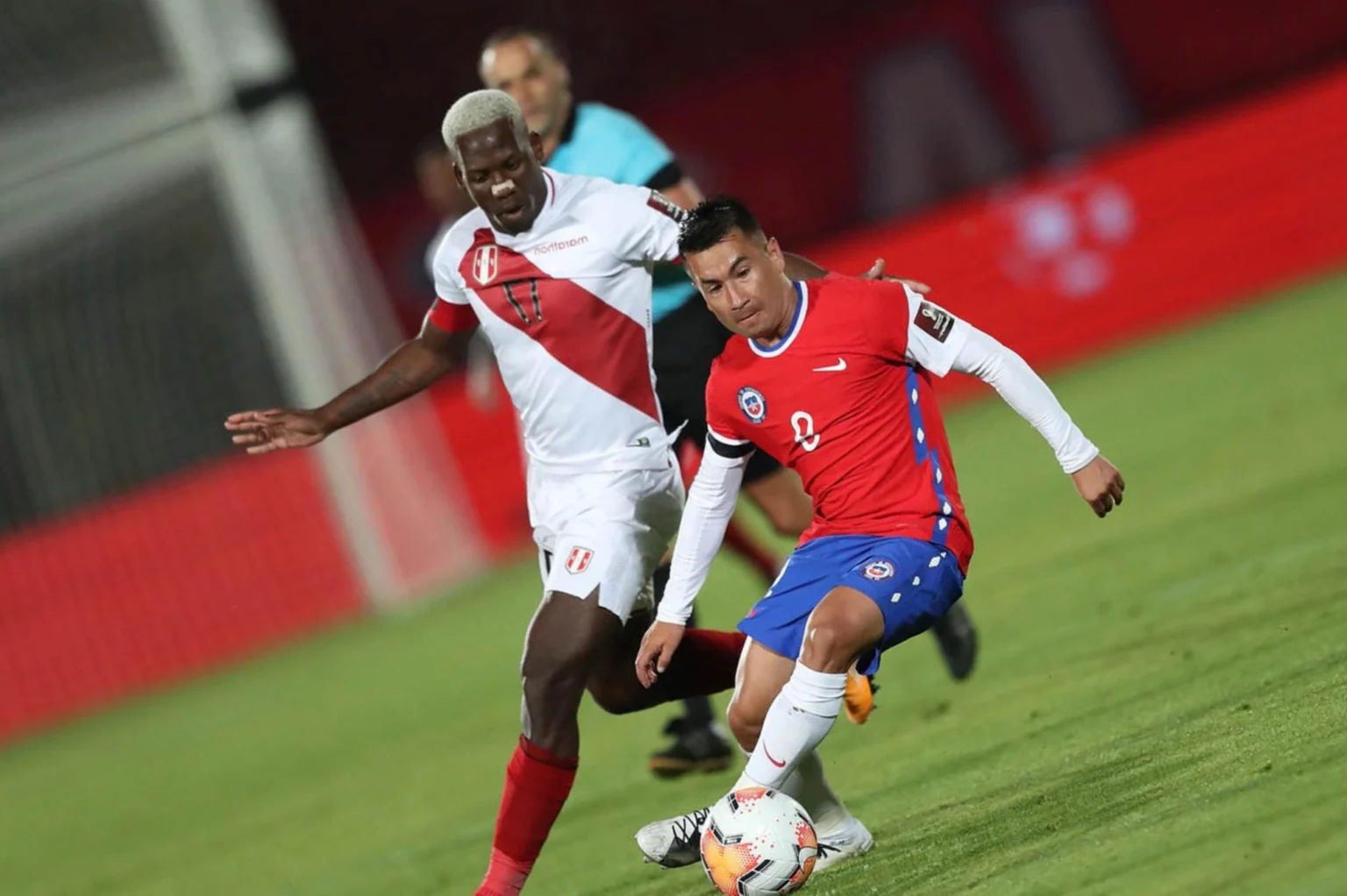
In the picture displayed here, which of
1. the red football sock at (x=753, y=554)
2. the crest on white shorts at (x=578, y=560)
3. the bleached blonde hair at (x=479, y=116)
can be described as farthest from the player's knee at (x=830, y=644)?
the red football sock at (x=753, y=554)

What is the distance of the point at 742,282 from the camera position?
475 centimetres

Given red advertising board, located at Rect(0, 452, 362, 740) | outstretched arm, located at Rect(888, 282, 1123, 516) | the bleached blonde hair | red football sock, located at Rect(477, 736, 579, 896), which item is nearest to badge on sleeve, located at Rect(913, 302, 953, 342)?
outstretched arm, located at Rect(888, 282, 1123, 516)

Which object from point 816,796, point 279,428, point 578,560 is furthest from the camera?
point 279,428

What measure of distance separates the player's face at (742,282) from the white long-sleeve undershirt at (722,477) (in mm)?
376

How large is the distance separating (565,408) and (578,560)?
446 mm

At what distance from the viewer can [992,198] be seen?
52.6 feet

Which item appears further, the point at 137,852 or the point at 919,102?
the point at 919,102

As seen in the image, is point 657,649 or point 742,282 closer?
point 742,282

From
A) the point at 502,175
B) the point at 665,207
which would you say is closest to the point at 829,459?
the point at 665,207

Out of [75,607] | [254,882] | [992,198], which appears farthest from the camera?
[992,198]

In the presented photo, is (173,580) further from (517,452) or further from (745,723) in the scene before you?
(745,723)

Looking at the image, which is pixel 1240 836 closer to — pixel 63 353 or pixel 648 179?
pixel 648 179

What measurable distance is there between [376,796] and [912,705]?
247cm

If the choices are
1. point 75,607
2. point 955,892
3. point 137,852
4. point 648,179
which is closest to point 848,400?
point 955,892
